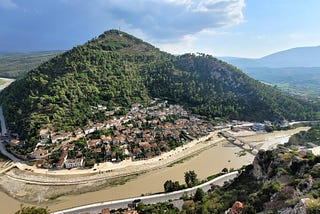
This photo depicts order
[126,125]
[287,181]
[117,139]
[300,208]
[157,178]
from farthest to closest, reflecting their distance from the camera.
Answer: [126,125]
[117,139]
[157,178]
[287,181]
[300,208]

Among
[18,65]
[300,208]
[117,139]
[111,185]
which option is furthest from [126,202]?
[18,65]

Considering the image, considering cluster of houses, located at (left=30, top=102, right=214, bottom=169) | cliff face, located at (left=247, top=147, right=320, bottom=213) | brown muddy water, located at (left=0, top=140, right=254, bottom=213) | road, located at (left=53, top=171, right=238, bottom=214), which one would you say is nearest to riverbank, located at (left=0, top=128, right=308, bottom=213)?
brown muddy water, located at (left=0, top=140, right=254, bottom=213)

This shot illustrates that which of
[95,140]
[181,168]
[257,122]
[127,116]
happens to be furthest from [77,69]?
[257,122]

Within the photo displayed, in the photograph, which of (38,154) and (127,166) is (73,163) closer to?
(38,154)

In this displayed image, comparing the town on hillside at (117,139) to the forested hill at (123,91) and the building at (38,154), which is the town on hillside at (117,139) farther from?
the forested hill at (123,91)

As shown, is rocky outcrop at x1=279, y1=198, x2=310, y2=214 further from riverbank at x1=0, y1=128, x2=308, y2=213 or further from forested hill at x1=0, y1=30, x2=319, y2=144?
forested hill at x1=0, y1=30, x2=319, y2=144

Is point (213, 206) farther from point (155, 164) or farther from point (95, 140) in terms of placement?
point (95, 140)
